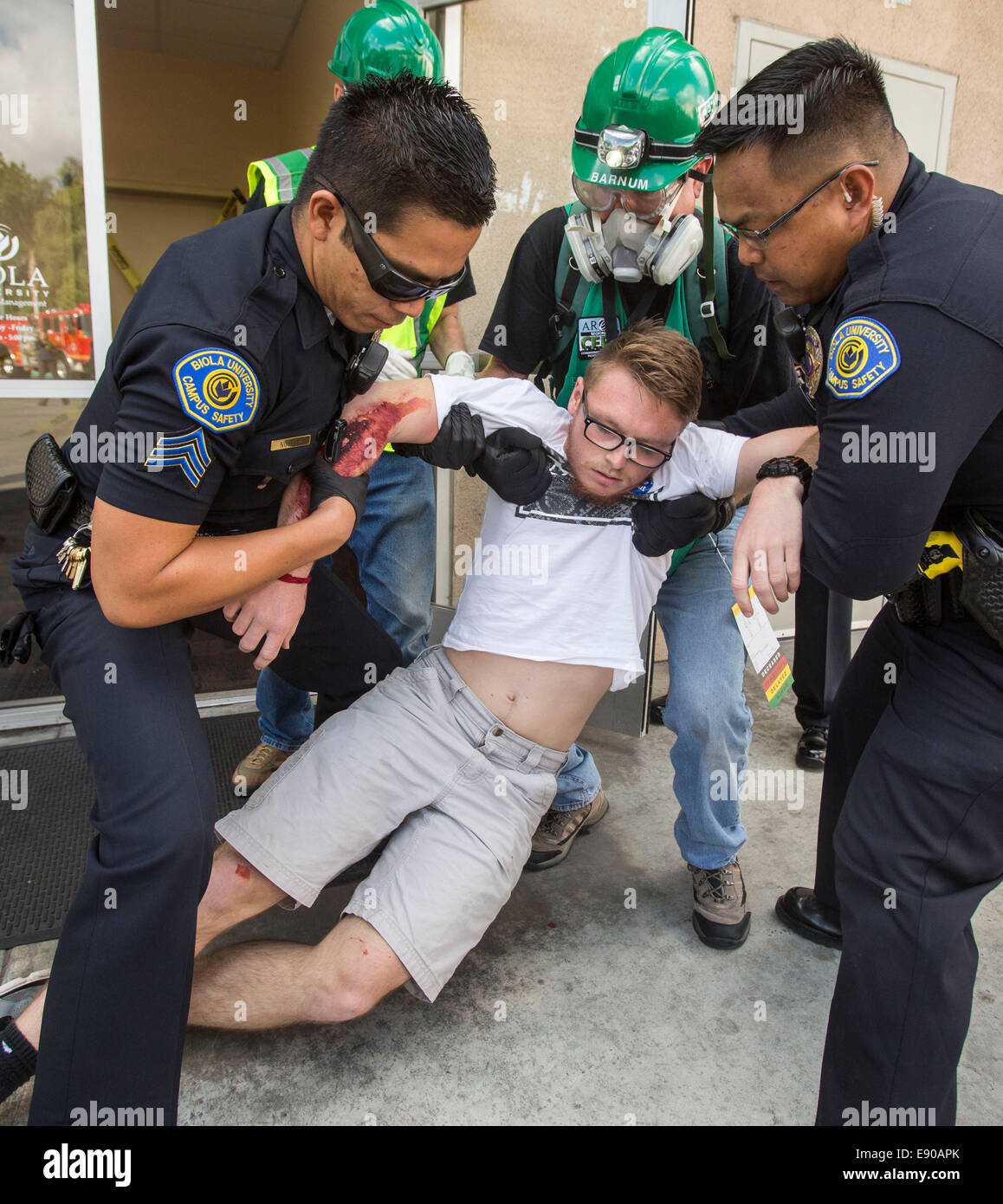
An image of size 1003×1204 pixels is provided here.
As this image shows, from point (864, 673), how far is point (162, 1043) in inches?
61.9

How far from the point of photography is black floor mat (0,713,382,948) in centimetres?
214

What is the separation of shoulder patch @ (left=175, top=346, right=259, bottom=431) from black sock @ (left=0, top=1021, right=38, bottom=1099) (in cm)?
118

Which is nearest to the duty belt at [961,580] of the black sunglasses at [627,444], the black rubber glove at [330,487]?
the black sunglasses at [627,444]

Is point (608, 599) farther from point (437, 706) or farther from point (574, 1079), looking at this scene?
point (574, 1079)

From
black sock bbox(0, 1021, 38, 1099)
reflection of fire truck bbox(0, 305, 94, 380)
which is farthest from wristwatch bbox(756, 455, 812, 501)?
reflection of fire truck bbox(0, 305, 94, 380)

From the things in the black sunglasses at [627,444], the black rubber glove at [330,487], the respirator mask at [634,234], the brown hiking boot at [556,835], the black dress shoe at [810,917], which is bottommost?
the black dress shoe at [810,917]

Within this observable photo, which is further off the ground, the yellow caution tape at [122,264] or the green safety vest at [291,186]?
the yellow caution tape at [122,264]

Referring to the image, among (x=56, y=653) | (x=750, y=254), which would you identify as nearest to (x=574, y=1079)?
(x=56, y=653)

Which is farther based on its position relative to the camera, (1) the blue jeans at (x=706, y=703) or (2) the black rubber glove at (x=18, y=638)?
(1) the blue jeans at (x=706, y=703)

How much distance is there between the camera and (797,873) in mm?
2553

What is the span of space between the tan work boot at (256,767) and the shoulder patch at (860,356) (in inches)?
82.6

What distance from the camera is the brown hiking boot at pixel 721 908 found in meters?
2.19

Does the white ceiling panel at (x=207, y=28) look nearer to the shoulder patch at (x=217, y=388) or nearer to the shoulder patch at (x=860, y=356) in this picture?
the shoulder patch at (x=217, y=388)

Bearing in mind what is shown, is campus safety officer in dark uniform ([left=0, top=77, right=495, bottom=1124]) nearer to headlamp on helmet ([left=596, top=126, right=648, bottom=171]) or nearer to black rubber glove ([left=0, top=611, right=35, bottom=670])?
black rubber glove ([left=0, top=611, right=35, bottom=670])
